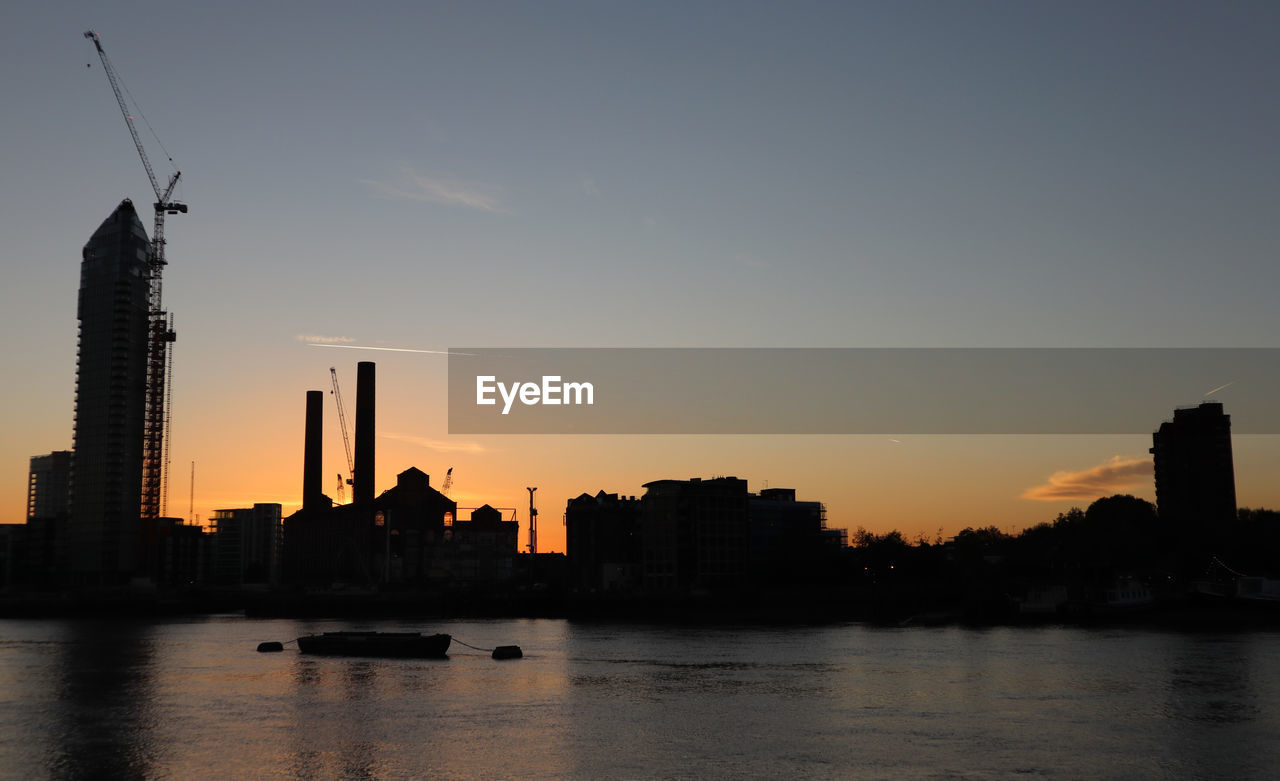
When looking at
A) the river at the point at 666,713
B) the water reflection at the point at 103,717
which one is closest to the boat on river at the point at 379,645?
the river at the point at 666,713

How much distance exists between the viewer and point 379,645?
128 m

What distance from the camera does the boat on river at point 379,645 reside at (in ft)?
410

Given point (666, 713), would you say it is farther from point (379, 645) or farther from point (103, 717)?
point (379, 645)

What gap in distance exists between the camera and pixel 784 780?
51.6m

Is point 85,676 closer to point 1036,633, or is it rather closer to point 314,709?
point 314,709

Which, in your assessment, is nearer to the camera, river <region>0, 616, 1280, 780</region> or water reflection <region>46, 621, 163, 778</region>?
river <region>0, 616, 1280, 780</region>

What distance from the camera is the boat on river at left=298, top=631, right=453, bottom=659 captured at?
125 m

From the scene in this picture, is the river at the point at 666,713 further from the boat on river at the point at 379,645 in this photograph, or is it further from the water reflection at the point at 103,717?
the boat on river at the point at 379,645

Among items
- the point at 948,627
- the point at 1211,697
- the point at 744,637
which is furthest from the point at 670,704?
the point at 948,627

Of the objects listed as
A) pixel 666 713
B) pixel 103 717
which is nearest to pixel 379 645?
pixel 103 717

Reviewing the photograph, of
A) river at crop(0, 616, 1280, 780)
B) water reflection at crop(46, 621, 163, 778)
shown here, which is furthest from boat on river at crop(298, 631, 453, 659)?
water reflection at crop(46, 621, 163, 778)

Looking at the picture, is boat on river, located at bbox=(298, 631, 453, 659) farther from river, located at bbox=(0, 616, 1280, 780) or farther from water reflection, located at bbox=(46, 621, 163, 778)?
water reflection, located at bbox=(46, 621, 163, 778)

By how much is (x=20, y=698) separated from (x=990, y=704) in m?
70.4

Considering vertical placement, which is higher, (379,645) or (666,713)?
(666,713)
